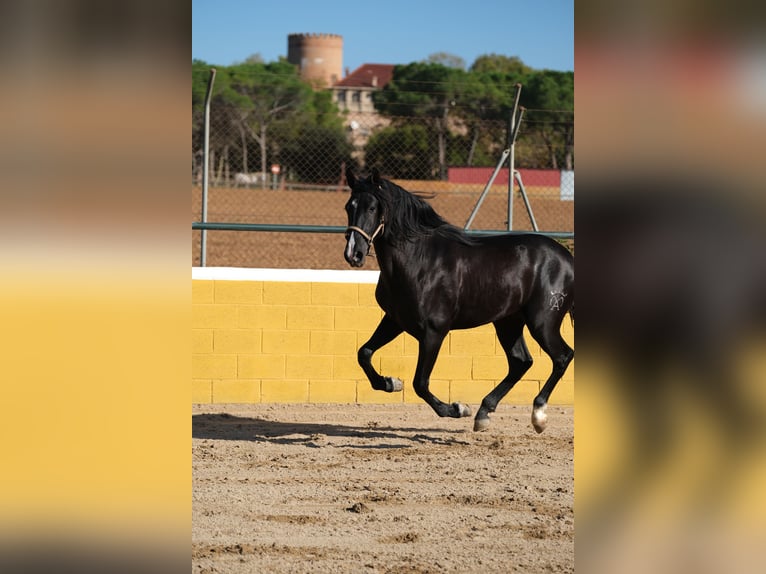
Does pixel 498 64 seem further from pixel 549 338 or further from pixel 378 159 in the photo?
pixel 549 338

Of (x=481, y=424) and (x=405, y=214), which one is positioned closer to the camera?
(x=405, y=214)

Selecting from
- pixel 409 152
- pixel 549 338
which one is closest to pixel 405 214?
pixel 549 338

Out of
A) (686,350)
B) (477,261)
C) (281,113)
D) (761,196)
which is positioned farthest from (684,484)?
(281,113)

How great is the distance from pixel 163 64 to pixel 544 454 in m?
5.84

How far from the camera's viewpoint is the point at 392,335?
7605 millimetres

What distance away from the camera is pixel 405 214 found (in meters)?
7.19

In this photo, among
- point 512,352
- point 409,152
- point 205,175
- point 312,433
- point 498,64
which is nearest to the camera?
point 312,433

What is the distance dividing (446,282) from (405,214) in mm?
610

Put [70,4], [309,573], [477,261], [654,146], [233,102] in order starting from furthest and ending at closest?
[233,102]
[477,261]
[309,573]
[654,146]
[70,4]

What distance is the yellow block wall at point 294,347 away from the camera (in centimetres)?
875

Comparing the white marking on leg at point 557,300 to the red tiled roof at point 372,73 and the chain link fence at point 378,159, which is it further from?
the red tiled roof at point 372,73

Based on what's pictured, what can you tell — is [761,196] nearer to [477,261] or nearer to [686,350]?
[686,350]

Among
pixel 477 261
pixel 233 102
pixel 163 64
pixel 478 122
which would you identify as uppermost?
pixel 233 102

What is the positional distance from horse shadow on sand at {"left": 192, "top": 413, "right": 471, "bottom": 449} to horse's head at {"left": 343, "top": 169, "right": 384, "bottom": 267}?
1370 millimetres
